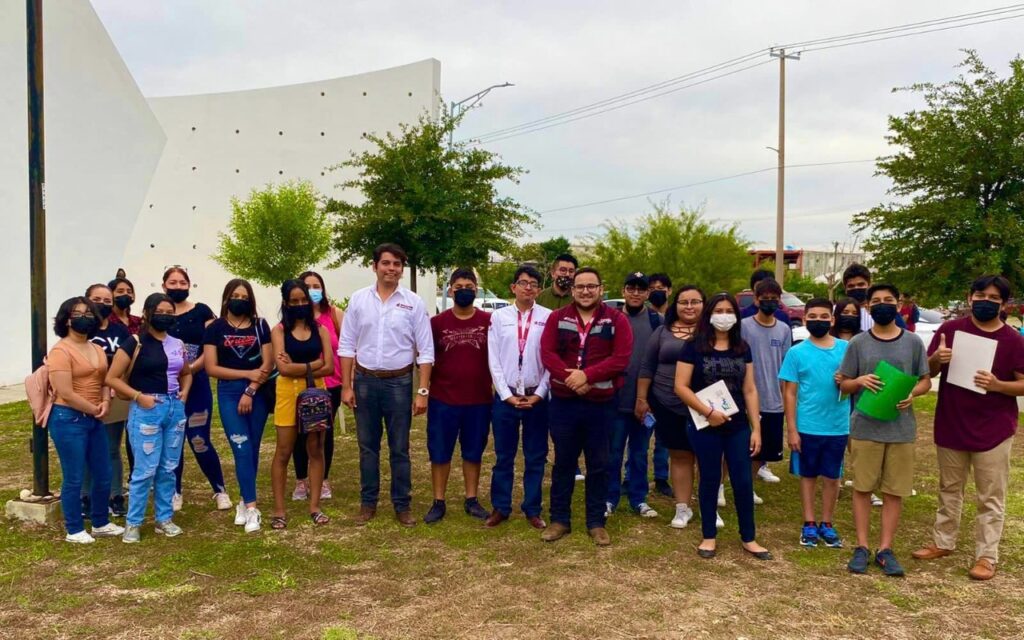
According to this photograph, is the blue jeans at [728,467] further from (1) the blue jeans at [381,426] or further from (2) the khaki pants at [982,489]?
(1) the blue jeans at [381,426]

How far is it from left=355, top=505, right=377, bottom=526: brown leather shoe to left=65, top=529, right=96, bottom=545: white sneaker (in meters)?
1.68

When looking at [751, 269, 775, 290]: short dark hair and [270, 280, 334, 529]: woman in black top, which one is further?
[751, 269, 775, 290]: short dark hair

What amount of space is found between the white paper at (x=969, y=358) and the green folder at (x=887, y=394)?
296mm

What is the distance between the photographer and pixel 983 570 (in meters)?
4.19

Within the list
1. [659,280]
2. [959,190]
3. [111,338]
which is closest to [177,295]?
[111,338]

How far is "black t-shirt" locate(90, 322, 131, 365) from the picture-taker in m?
4.91

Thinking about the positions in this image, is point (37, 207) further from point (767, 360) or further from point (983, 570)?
point (983, 570)

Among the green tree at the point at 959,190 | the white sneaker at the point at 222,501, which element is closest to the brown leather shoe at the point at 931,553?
the white sneaker at the point at 222,501

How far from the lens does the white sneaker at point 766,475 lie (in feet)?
21.3

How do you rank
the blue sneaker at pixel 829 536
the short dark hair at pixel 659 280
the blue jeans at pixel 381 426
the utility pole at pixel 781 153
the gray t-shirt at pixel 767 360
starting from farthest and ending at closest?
the utility pole at pixel 781 153, the short dark hair at pixel 659 280, the gray t-shirt at pixel 767 360, the blue jeans at pixel 381 426, the blue sneaker at pixel 829 536

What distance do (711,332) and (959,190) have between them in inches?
415

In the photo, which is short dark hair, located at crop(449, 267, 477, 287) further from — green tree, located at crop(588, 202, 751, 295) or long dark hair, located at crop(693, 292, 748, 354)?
green tree, located at crop(588, 202, 751, 295)

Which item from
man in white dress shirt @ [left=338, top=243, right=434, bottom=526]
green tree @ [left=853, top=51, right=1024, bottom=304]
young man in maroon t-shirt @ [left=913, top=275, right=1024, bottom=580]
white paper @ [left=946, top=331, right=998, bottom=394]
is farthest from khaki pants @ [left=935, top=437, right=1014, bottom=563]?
green tree @ [left=853, top=51, right=1024, bottom=304]

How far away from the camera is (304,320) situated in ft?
16.9
